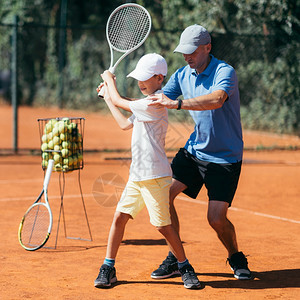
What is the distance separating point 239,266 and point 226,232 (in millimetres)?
290

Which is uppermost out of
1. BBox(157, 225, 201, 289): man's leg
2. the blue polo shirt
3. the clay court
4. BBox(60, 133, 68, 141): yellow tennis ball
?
the blue polo shirt

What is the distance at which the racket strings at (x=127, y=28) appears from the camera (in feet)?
18.4

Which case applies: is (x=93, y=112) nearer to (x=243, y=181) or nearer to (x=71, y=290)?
(x=243, y=181)

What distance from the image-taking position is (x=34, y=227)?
228 inches

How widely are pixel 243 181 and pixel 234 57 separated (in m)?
6.28

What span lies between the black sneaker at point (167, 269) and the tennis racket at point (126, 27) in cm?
184

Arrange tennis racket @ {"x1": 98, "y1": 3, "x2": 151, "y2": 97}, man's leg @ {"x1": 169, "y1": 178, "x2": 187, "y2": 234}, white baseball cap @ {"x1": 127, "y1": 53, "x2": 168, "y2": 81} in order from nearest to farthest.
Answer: white baseball cap @ {"x1": 127, "y1": 53, "x2": 168, "y2": 81} < man's leg @ {"x1": 169, "y1": 178, "x2": 187, "y2": 234} < tennis racket @ {"x1": 98, "y1": 3, "x2": 151, "y2": 97}

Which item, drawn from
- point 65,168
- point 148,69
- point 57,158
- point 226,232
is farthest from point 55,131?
point 226,232

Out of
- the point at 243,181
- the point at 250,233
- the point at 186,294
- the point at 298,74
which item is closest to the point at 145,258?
the point at 186,294

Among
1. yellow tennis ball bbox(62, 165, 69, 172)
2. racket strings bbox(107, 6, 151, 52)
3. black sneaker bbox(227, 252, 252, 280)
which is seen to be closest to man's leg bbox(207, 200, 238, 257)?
black sneaker bbox(227, 252, 252, 280)

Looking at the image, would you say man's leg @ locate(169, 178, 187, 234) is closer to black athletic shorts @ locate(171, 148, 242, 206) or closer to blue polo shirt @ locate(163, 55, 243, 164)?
black athletic shorts @ locate(171, 148, 242, 206)

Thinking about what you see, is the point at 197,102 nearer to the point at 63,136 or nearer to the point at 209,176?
the point at 209,176

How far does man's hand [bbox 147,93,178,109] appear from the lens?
14.3ft

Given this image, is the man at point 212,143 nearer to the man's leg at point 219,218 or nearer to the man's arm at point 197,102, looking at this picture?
the man's leg at point 219,218
